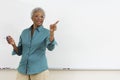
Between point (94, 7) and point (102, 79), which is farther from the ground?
point (94, 7)

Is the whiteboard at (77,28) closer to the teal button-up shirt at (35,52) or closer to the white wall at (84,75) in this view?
the white wall at (84,75)

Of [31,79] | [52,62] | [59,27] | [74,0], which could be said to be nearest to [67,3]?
[74,0]

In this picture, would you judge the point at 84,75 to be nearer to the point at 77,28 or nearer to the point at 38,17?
the point at 77,28

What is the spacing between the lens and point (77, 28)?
88.0 inches

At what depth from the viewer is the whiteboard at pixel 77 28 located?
221cm

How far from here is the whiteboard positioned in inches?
87.1

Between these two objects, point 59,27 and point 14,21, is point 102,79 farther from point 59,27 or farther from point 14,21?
point 14,21

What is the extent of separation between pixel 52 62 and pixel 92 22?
539mm

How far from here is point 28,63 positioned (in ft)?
6.21

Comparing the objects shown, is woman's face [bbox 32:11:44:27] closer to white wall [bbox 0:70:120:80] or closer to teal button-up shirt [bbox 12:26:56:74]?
teal button-up shirt [bbox 12:26:56:74]

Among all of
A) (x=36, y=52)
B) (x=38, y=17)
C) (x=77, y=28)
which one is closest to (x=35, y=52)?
(x=36, y=52)

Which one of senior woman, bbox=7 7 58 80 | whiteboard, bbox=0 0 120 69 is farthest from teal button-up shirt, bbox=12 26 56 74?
whiteboard, bbox=0 0 120 69

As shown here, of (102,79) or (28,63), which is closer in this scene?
(28,63)

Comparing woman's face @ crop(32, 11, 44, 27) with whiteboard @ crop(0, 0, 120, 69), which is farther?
whiteboard @ crop(0, 0, 120, 69)
